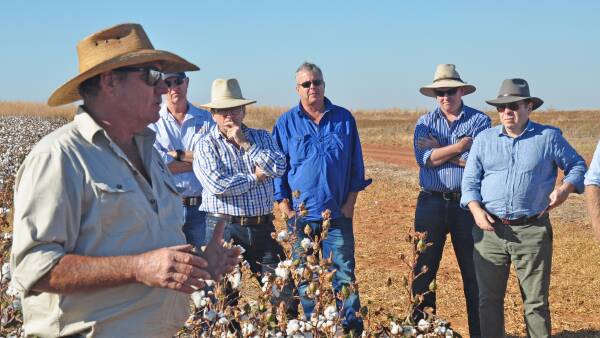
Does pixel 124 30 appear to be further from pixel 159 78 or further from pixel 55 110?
pixel 55 110

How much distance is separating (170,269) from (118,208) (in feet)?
0.96

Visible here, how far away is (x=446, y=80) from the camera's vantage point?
600cm

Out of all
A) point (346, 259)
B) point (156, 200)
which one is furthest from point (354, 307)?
point (156, 200)

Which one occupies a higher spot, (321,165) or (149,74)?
(149,74)

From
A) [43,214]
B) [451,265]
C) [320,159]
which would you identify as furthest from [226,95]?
[451,265]

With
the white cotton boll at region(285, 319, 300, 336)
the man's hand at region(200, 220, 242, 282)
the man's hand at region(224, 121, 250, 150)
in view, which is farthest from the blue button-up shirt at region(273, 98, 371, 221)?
the man's hand at region(200, 220, 242, 282)

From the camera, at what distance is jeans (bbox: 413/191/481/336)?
18.5 ft

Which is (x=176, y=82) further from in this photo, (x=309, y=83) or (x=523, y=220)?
(x=523, y=220)

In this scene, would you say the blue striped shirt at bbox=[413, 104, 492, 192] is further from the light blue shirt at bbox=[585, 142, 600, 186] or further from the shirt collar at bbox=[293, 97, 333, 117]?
the light blue shirt at bbox=[585, 142, 600, 186]

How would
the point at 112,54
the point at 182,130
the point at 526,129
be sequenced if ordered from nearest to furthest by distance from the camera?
the point at 112,54 → the point at 526,129 → the point at 182,130

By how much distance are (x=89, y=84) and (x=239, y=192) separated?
2.57 meters

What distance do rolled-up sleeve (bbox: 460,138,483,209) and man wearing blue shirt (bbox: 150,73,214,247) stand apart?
73.5 inches

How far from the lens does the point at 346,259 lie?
5.31 meters

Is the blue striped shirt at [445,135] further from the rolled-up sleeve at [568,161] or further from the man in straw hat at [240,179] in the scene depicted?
the man in straw hat at [240,179]
